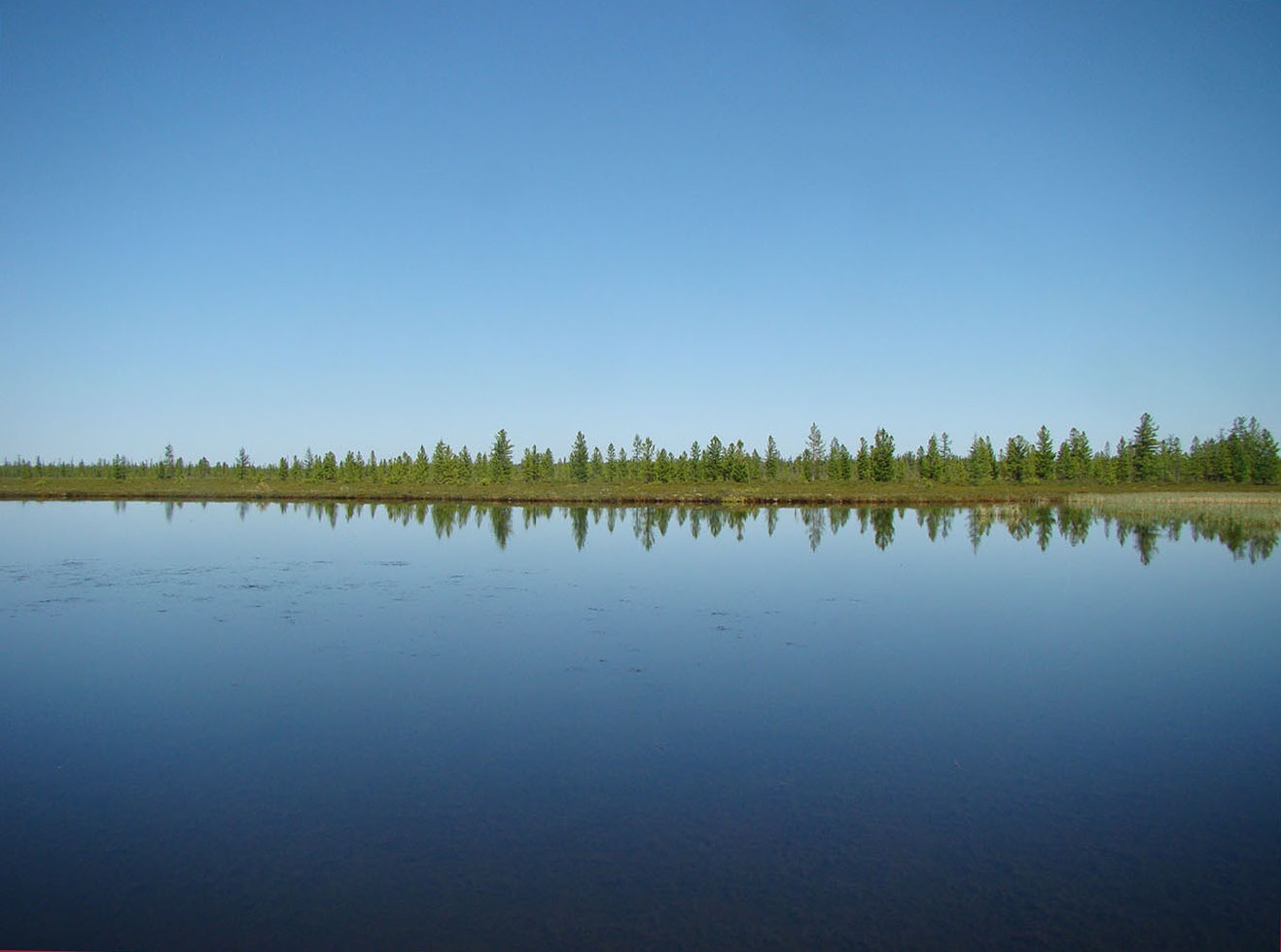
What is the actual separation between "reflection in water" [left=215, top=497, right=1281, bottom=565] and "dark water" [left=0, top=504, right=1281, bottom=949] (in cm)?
1571

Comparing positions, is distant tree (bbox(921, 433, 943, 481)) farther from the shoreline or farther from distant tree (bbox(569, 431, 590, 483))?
distant tree (bbox(569, 431, 590, 483))

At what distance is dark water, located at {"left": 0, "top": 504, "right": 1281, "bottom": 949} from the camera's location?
562cm

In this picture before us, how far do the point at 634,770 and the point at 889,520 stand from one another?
4206cm

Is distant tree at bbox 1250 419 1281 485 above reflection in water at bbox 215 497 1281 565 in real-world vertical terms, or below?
above

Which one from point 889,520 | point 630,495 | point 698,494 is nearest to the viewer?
point 889,520

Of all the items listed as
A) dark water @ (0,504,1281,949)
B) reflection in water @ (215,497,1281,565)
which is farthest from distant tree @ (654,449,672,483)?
dark water @ (0,504,1281,949)

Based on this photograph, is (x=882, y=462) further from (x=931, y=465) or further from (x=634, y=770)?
(x=634, y=770)

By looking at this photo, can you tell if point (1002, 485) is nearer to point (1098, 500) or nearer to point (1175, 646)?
point (1098, 500)

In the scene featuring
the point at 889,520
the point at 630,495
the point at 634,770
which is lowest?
the point at 634,770

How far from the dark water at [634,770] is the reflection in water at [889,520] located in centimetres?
1571

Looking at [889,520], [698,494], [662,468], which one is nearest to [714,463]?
[662,468]

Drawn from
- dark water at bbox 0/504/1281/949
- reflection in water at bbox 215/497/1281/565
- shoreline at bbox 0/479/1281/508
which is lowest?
dark water at bbox 0/504/1281/949

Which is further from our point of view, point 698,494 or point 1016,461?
point 1016,461

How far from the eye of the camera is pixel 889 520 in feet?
156
